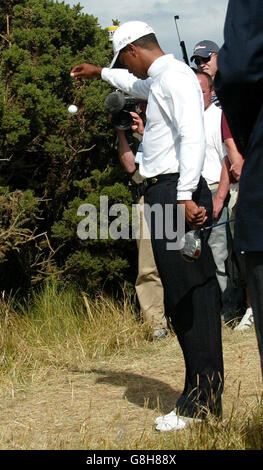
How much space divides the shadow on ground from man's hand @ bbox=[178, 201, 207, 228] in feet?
3.85

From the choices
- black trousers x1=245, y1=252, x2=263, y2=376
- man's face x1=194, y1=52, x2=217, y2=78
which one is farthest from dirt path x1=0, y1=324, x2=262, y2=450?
man's face x1=194, y1=52, x2=217, y2=78

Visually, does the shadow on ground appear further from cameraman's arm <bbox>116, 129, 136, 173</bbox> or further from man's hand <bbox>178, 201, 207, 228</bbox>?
cameraman's arm <bbox>116, 129, 136, 173</bbox>

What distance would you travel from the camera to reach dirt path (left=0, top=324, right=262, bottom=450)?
15.6 feet

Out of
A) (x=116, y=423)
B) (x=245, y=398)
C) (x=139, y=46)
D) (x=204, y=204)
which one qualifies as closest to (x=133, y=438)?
(x=116, y=423)

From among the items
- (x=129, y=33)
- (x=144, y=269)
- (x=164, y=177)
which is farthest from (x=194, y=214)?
(x=144, y=269)

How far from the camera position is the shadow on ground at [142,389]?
5.42m

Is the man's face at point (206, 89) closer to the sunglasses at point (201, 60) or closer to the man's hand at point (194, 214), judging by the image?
the sunglasses at point (201, 60)

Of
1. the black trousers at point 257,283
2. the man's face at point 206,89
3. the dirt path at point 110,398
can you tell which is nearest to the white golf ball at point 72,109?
the man's face at point 206,89

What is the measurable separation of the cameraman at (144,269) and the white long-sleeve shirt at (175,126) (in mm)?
2456

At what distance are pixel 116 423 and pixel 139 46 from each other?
2.17 m

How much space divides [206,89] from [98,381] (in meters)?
2.90

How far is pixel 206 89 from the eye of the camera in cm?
754

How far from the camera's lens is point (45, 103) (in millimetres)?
7289

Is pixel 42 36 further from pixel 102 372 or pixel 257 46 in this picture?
pixel 257 46
